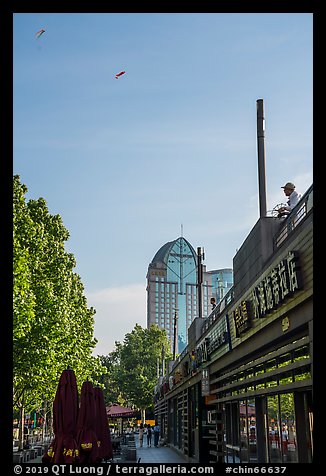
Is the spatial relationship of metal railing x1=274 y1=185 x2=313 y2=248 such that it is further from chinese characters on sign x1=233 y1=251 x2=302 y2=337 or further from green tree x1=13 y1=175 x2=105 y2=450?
green tree x1=13 y1=175 x2=105 y2=450

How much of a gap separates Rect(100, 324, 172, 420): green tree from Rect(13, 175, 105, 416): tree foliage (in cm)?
3853

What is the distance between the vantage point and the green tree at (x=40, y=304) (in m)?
19.4

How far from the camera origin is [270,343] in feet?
31.0

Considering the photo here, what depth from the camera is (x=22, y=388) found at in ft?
86.9

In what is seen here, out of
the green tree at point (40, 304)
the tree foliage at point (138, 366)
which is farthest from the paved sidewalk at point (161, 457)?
the tree foliage at point (138, 366)

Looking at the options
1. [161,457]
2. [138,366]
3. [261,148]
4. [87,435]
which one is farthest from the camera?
[138,366]

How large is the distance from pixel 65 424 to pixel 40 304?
13.6 meters

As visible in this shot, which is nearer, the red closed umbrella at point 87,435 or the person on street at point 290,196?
the person on street at point 290,196

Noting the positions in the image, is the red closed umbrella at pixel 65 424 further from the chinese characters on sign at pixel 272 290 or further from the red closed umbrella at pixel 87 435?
the chinese characters on sign at pixel 272 290

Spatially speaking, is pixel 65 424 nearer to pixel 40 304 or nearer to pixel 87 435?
pixel 87 435

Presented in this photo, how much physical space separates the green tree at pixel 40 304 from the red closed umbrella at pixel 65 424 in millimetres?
7257

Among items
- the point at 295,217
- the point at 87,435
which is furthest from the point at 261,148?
the point at 87,435

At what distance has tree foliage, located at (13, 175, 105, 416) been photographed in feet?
63.7
